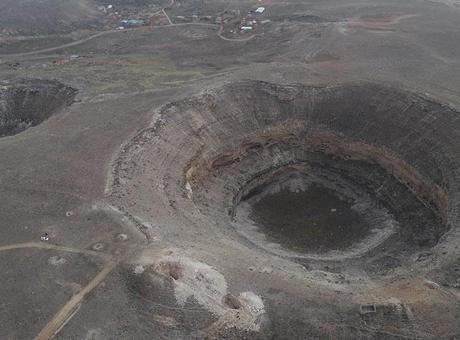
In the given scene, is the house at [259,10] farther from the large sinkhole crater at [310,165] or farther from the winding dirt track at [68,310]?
the winding dirt track at [68,310]

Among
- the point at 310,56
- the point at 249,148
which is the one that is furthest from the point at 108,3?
the point at 249,148

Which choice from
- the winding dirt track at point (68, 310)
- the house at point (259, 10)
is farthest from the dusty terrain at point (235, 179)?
the house at point (259, 10)

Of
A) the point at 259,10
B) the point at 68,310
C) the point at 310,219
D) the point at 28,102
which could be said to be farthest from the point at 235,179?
the point at 259,10

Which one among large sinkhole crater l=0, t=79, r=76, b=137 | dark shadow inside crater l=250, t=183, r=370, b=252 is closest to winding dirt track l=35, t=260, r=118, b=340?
dark shadow inside crater l=250, t=183, r=370, b=252

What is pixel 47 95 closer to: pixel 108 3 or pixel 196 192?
pixel 196 192

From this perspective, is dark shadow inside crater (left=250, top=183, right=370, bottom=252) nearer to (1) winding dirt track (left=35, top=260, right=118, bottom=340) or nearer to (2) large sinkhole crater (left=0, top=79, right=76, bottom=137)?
(1) winding dirt track (left=35, top=260, right=118, bottom=340)

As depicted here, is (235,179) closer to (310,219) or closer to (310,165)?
(310,165)
